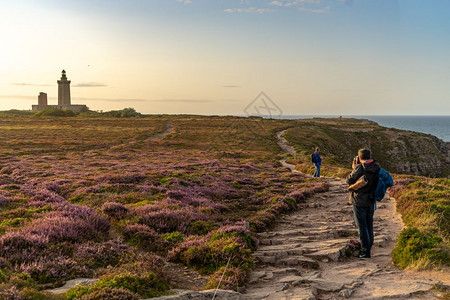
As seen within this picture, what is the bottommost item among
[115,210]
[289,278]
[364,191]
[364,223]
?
[289,278]

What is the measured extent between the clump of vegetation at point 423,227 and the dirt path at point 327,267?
484 millimetres

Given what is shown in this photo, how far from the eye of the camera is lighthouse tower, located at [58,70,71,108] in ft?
578

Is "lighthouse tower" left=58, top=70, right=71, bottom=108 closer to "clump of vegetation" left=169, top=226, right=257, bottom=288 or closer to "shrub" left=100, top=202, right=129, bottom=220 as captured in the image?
"shrub" left=100, top=202, right=129, bottom=220

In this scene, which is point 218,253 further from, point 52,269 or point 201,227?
point 52,269

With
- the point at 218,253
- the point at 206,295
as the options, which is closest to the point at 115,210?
the point at 218,253

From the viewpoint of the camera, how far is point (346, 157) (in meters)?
72.1

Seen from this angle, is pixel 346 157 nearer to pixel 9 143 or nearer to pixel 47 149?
pixel 47 149

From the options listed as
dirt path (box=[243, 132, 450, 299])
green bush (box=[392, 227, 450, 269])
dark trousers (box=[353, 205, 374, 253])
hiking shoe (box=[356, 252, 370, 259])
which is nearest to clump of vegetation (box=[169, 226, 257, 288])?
dirt path (box=[243, 132, 450, 299])

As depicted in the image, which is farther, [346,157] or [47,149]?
[346,157]

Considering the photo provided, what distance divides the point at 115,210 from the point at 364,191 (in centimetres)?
1007

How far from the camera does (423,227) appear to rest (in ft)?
40.0

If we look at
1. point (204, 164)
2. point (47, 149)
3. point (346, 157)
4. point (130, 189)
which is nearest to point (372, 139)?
point (346, 157)

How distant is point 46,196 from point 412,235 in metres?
16.6

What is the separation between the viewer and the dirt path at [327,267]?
7906 mm
